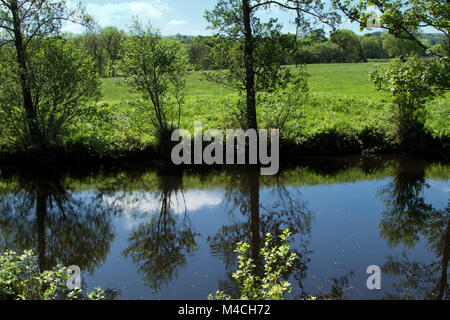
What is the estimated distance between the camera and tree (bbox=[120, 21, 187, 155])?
15219mm

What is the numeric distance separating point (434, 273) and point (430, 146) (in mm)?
10468

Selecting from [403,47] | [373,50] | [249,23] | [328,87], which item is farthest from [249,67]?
[373,50]

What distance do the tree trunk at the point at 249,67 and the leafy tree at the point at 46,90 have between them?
670cm

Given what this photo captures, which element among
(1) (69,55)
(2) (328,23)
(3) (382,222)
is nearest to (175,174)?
(1) (69,55)

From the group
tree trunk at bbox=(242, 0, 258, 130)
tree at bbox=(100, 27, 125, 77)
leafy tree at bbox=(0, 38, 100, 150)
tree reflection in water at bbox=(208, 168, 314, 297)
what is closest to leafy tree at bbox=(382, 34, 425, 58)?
tree trunk at bbox=(242, 0, 258, 130)

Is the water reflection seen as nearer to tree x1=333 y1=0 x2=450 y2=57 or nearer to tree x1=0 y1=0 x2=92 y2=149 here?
tree x1=0 y1=0 x2=92 y2=149

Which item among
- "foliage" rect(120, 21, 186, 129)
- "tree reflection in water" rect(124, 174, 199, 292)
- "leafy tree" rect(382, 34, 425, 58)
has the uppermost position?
"leafy tree" rect(382, 34, 425, 58)

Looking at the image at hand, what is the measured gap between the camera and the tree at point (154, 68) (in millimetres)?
15219

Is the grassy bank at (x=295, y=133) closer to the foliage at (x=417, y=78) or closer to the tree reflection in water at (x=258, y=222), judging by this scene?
the tree reflection in water at (x=258, y=222)

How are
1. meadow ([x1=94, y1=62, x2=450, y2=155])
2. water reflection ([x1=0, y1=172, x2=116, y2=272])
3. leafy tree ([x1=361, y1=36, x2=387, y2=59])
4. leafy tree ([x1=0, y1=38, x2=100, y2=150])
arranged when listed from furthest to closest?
leafy tree ([x1=361, y1=36, x2=387, y2=59])
meadow ([x1=94, y1=62, x2=450, y2=155])
leafy tree ([x1=0, y1=38, x2=100, y2=150])
water reflection ([x1=0, y1=172, x2=116, y2=272])

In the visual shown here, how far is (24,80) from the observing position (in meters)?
14.8

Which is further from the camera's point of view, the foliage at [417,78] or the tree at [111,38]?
the tree at [111,38]

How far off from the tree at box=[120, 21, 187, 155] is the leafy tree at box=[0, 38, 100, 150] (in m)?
2.06

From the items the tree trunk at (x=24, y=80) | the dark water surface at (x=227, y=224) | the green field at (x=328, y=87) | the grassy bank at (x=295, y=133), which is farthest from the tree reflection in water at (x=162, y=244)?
the green field at (x=328, y=87)
